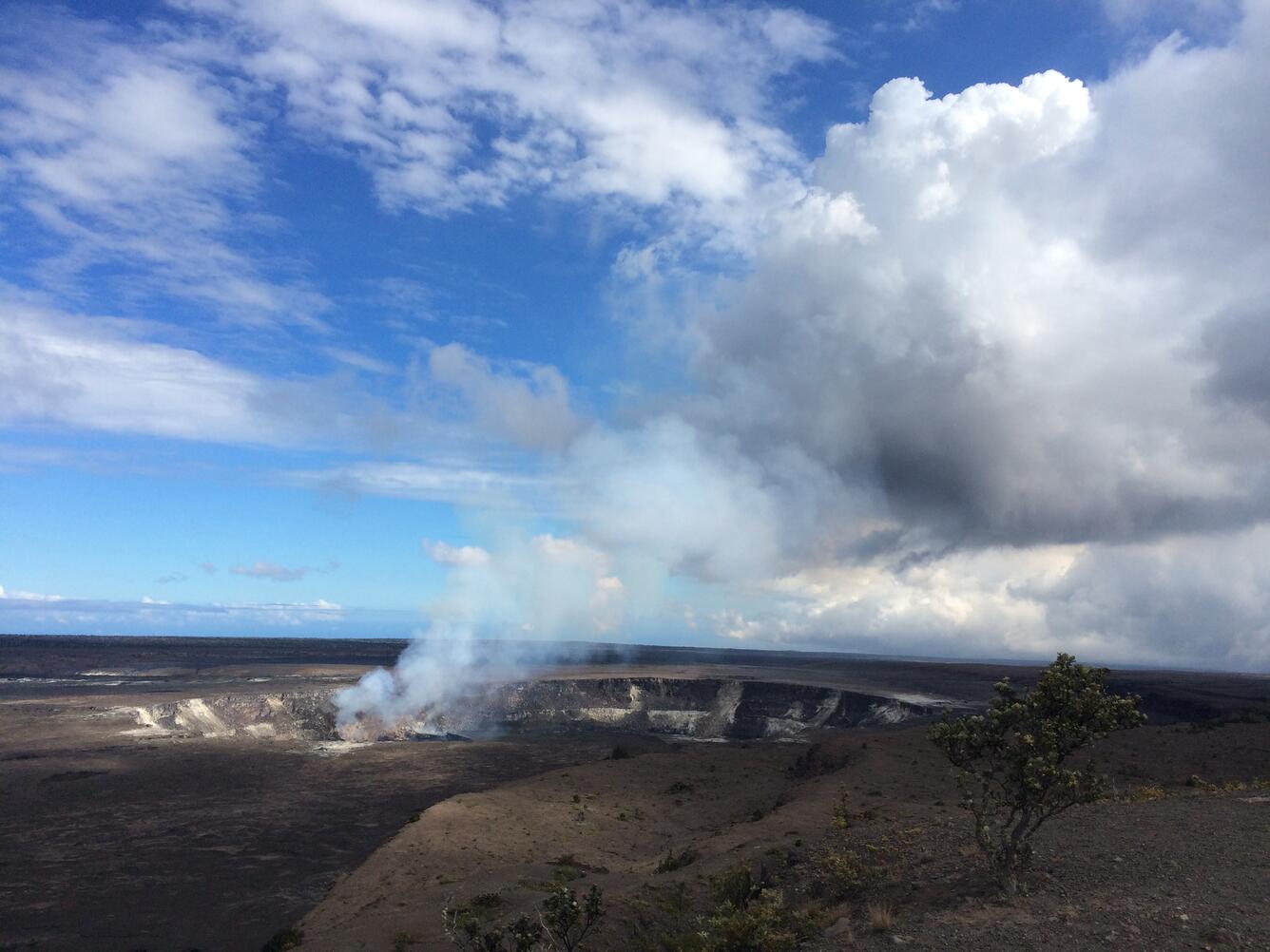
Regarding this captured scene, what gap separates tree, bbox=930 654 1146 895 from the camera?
14883 millimetres

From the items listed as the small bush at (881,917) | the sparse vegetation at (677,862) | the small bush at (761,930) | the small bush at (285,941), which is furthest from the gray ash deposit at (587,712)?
the small bush at (881,917)

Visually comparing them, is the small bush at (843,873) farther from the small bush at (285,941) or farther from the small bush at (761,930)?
the small bush at (285,941)

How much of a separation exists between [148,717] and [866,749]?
7105 cm

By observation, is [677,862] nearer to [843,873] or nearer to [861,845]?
[861,845]

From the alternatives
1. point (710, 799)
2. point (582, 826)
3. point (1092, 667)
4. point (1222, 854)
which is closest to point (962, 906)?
point (1092, 667)

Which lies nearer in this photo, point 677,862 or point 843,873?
point 843,873

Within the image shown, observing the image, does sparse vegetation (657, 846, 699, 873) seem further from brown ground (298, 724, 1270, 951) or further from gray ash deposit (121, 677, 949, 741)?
gray ash deposit (121, 677, 949, 741)

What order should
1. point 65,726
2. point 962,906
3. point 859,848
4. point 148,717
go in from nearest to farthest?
point 962,906, point 859,848, point 65,726, point 148,717

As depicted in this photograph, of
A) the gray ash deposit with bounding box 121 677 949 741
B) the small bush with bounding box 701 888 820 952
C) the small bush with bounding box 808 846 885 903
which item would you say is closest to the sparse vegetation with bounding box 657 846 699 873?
the small bush with bounding box 808 846 885 903

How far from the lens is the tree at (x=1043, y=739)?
14.9 m

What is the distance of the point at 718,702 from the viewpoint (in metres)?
98.4

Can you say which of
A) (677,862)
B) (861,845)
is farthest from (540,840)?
(861,845)

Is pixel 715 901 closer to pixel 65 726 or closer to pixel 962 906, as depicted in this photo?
pixel 962 906

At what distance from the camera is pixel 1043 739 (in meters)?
15.0
